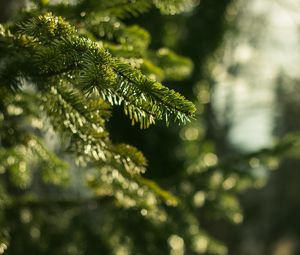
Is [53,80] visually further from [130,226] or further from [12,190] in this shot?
[12,190]

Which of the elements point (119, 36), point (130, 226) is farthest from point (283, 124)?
point (119, 36)

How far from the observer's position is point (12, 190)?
17.6 ft

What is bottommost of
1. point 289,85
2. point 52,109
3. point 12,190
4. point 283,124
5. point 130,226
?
point 283,124

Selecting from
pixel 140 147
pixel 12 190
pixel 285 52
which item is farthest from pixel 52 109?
pixel 285 52

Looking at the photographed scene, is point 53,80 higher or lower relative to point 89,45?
lower

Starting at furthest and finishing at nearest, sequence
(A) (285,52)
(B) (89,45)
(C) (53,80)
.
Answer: (A) (285,52)
(C) (53,80)
(B) (89,45)

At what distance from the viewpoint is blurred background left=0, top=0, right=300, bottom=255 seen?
3807 millimetres

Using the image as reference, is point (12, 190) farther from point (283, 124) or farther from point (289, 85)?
point (283, 124)

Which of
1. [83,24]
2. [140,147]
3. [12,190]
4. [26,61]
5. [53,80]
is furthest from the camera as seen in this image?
[12,190]

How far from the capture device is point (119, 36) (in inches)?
84.2

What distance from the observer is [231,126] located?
14.3 metres

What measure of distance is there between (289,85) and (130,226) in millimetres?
13689

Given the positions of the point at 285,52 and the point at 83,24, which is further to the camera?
the point at 285,52

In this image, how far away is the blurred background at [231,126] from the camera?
381cm
